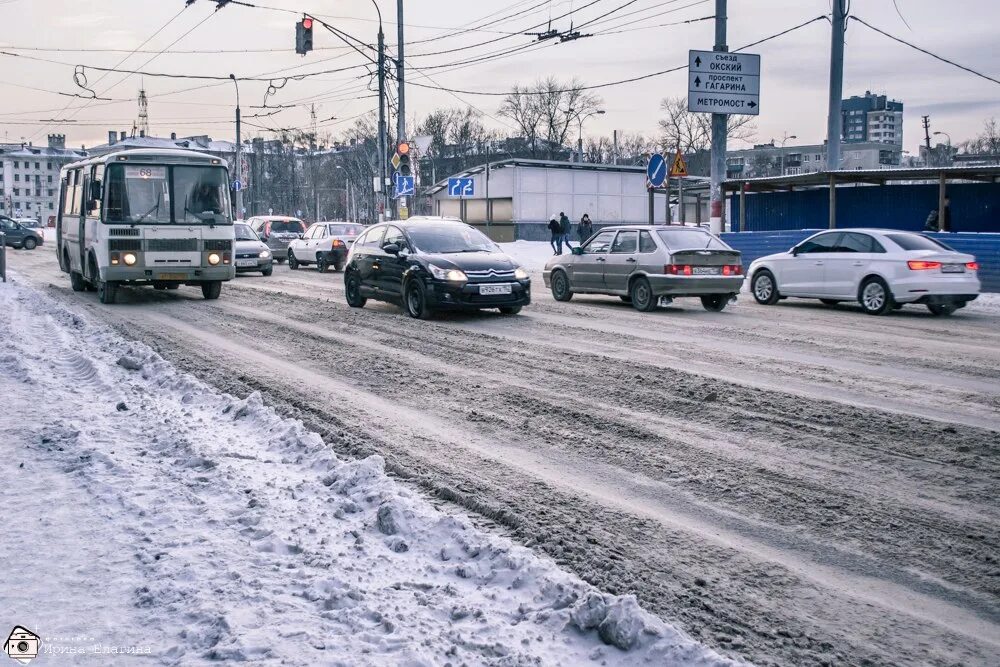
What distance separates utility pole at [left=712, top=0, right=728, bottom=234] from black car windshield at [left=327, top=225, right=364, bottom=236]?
1180 cm

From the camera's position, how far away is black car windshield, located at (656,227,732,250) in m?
16.3

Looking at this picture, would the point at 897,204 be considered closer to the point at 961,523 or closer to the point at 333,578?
the point at 961,523

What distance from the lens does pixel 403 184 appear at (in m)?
29.8

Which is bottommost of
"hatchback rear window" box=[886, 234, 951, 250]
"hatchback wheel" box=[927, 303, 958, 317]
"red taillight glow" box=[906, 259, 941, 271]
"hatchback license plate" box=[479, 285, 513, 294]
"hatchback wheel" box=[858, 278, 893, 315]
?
"hatchback wheel" box=[927, 303, 958, 317]

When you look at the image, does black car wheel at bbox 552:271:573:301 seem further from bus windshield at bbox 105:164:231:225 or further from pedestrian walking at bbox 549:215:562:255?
pedestrian walking at bbox 549:215:562:255

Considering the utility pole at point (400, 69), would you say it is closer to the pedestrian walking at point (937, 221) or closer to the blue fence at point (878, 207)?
the blue fence at point (878, 207)

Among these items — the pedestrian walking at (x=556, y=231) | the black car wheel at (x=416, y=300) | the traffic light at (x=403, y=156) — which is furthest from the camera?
the pedestrian walking at (x=556, y=231)

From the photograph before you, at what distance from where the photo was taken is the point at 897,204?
26781 millimetres

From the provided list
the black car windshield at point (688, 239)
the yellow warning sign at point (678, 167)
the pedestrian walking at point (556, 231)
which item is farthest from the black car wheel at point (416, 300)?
the pedestrian walking at point (556, 231)

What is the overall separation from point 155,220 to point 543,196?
38121mm

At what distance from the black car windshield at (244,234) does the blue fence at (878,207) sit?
14866 millimetres

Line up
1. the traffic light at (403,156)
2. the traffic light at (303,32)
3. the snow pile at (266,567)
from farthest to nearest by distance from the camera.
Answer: the traffic light at (403,156)
the traffic light at (303,32)
the snow pile at (266,567)

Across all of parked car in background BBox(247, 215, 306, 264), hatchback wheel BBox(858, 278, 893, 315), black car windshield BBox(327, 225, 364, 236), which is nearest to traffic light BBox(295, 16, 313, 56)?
black car windshield BBox(327, 225, 364, 236)

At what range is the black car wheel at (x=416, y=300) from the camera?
14797 millimetres
